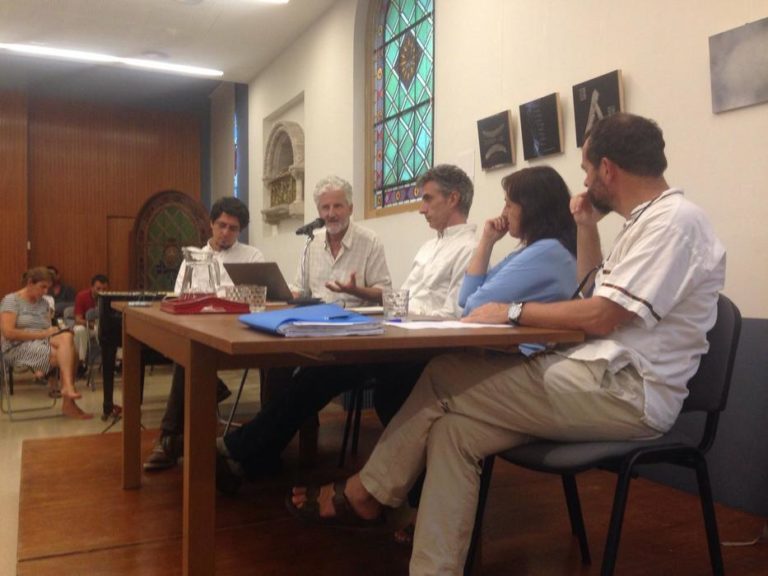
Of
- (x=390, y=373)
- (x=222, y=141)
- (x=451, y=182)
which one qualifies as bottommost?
(x=390, y=373)

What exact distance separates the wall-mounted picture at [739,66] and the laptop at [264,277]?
1.55m

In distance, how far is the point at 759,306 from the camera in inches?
83.2

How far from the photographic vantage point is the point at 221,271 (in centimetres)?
257

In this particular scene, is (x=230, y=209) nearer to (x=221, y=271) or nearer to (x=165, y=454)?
(x=221, y=271)

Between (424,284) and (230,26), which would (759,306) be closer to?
(424,284)

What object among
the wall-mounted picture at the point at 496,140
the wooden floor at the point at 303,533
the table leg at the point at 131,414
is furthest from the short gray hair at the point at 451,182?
the table leg at the point at 131,414

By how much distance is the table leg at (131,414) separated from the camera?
2359 millimetres

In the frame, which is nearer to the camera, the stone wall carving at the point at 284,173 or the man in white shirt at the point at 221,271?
the man in white shirt at the point at 221,271

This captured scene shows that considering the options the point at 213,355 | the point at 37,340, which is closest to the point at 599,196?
the point at 213,355

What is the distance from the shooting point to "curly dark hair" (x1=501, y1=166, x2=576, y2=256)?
182 cm

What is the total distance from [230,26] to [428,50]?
2.36m

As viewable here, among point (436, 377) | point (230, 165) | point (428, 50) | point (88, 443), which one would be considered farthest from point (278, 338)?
point (230, 165)

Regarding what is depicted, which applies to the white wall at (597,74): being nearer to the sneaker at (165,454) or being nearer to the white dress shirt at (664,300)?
the white dress shirt at (664,300)

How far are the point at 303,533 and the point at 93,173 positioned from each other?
7.52 meters
